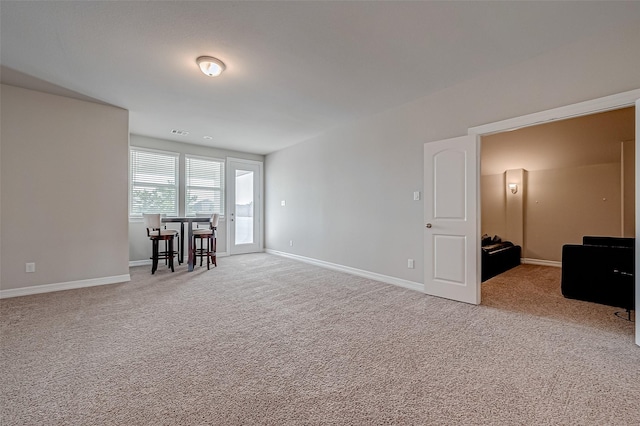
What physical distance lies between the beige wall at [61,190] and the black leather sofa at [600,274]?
6359 mm

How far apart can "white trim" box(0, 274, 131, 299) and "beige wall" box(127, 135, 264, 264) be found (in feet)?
4.23

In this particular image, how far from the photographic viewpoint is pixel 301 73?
10.0 feet

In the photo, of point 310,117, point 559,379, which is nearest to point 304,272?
point 310,117

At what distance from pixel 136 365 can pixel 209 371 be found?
557 millimetres

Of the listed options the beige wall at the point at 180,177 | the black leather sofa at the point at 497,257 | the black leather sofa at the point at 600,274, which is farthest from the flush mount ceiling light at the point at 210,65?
the black leather sofa at the point at 600,274

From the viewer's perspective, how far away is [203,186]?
20.8 feet

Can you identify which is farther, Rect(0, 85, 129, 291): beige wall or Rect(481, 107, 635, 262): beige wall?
Rect(481, 107, 635, 262): beige wall

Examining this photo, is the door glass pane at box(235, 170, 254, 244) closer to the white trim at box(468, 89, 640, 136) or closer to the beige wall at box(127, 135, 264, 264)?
the beige wall at box(127, 135, 264, 264)

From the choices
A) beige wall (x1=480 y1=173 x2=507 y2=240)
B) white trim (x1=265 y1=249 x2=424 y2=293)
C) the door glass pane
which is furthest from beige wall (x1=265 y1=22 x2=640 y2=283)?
the door glass pane

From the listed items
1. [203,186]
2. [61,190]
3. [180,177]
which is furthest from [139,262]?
[61,190]

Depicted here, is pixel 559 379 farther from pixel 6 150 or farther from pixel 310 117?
pixel 6 150

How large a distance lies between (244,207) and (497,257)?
5.71 meters

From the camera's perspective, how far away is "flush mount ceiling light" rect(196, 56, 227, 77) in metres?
2.74

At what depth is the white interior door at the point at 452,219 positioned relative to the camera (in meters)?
3.14
